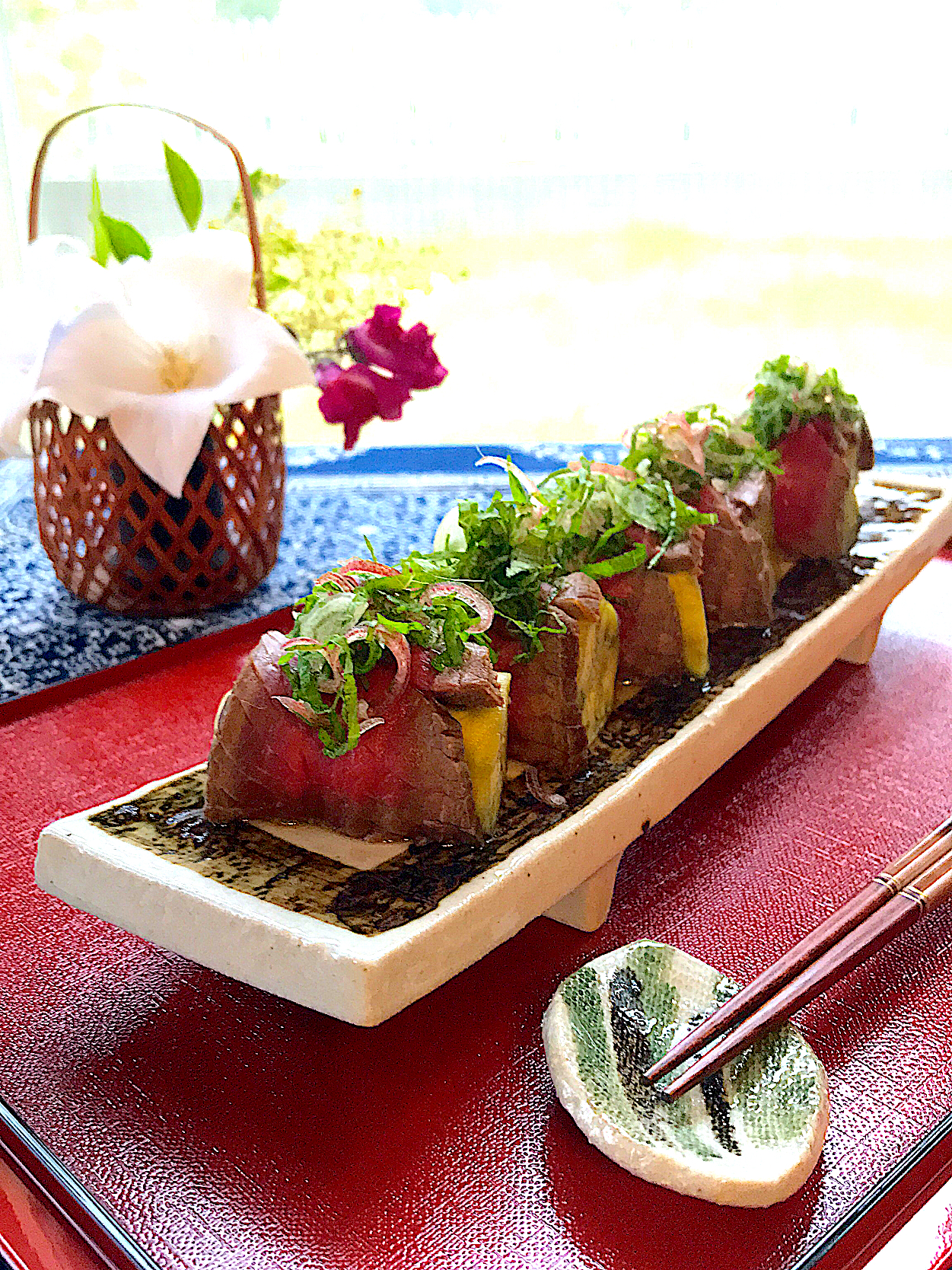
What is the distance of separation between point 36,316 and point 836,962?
1731 mm

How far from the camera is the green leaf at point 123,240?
231cm

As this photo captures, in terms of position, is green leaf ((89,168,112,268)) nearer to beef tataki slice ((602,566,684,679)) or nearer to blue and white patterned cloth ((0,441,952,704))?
blue and white patterned cloth ((0,441,952,704))

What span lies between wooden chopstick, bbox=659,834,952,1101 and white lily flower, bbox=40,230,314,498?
4.35 feet

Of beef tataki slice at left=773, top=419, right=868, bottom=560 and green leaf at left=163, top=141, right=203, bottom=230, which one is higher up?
green leaf at left=163, top=141, right=203, bottom=230

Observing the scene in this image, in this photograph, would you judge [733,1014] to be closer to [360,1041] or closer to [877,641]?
[360,1041]

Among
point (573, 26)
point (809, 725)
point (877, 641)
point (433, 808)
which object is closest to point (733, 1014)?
point (433, 808)

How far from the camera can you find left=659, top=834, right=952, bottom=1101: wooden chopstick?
4.24 ft

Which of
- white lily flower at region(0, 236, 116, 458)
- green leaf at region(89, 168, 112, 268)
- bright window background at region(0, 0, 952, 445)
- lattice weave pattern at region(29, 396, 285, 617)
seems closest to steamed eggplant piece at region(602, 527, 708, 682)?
lattice weave pattern at region(29, 396, 285, 617)

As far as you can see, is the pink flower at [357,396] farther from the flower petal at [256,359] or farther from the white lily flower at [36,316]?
the white lily flower at [36,316]

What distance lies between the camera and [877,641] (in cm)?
249

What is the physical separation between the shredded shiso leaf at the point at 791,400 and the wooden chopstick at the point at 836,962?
94cm

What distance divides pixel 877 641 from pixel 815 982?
1.26 meters

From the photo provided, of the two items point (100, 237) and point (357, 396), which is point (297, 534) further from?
point (100, 237)

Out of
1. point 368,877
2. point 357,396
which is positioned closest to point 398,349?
point 357,396
